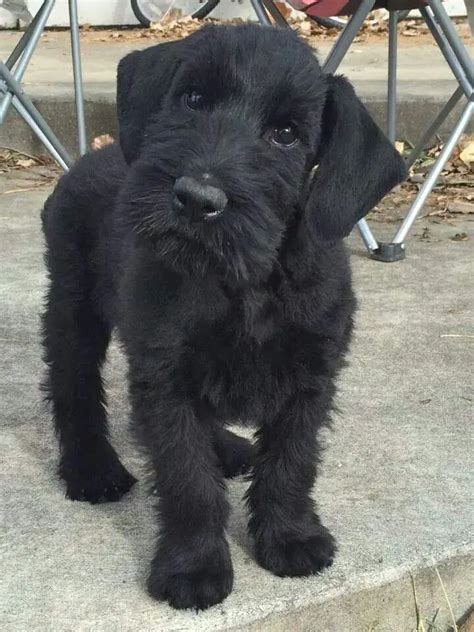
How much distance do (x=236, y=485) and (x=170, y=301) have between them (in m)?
0.86

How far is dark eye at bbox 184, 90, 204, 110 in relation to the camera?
255cm

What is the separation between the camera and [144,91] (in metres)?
2.73

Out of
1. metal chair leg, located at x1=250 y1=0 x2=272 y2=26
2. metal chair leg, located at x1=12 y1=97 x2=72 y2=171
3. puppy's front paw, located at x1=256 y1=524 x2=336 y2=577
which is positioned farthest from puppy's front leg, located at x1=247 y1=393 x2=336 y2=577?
metal chair leg, located at x1=250 y1=0 x2=272 y2=26

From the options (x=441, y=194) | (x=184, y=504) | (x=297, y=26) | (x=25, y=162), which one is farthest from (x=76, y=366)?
(x=297, y=26)

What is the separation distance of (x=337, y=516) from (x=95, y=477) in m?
0.68

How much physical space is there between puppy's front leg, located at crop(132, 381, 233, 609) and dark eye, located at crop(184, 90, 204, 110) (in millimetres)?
674

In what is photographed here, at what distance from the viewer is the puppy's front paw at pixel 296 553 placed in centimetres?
268

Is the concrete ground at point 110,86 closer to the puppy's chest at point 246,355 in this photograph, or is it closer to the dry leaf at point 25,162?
the dry leaf at point 25,162

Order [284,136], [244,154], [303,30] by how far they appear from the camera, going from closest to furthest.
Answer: [244,154]
[284,136]
[303,30]

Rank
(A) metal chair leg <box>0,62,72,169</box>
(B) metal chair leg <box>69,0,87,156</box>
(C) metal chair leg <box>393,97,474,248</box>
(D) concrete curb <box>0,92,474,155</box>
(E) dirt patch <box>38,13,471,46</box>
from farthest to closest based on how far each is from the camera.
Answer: (E) dirt patch <box>38,13,471,46</box> < (D) concrete curb <box>0,92,474,155</box> < (B) metal chair leg <box>69,0,87,156</box> < (A) metal chair leg <box>0,62,72,169</box> < (C) metal chair leg <box>393,97,474,248</box>

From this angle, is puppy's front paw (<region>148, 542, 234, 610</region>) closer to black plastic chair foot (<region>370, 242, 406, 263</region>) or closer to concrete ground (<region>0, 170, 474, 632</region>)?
concrete ground (<region>0, 170, 474, 632</region>)

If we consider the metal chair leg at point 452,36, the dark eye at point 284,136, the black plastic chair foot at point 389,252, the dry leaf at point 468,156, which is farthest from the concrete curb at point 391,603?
Result: the dry leaf at point 468,156

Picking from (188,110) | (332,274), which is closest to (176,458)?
(332,274)

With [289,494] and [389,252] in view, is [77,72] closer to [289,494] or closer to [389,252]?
[389,252]
